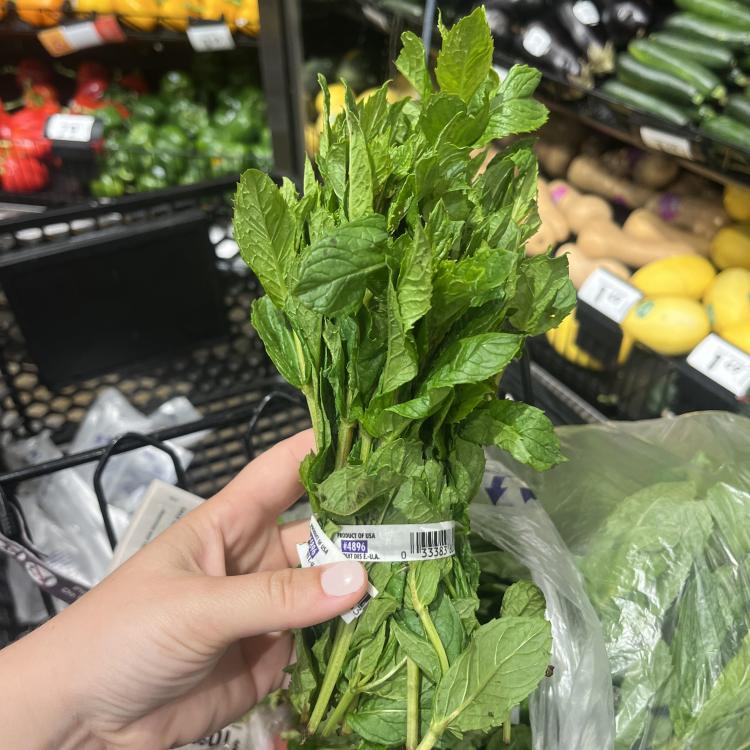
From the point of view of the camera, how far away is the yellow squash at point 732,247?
3.56 feet

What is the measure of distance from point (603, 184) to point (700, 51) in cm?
34

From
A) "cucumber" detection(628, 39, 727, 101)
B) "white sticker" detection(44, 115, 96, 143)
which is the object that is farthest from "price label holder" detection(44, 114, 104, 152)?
"cucumber" detection(628, 39, 727, 101)

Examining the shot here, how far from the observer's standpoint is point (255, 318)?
0.43 m

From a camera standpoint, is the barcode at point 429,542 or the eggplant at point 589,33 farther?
the eggplant at point 589,33

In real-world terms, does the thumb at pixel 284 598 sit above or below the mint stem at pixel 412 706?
above

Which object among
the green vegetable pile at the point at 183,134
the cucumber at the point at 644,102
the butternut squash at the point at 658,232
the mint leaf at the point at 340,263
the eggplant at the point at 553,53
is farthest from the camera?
the green vegetable pile at the point at 183,134

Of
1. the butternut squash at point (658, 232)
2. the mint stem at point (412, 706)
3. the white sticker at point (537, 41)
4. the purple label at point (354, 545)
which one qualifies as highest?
the white sticker at point (537, 41)

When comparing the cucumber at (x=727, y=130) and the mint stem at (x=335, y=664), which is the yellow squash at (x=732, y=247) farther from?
the mint stem at (x=335, y=664)

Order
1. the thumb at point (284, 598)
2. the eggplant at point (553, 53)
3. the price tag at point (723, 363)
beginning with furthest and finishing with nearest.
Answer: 1. the eggplant at point (553, 53)
2. the price tag at point (723, 363)
3. the thumb at point (284, 598)

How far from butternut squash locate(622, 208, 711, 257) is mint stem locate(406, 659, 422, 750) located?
3.29 ft

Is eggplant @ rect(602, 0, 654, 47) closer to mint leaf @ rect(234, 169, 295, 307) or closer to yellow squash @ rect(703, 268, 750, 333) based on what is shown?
yellow squash @ rect(703, 268, 750, 333)

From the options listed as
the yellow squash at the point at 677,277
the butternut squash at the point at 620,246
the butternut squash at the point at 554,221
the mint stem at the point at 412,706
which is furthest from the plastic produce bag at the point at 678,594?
the butternut squash at the point at 554,221

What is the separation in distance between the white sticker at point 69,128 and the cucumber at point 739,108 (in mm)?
1064

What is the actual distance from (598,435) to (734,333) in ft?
1.45
